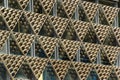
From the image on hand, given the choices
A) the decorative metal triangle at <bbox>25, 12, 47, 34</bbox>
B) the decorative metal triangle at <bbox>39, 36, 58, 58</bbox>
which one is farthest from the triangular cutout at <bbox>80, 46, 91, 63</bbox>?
the decorative metal triangle at <bbox>25, 12, 47, 34</bbox>

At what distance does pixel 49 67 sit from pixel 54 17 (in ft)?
7.81

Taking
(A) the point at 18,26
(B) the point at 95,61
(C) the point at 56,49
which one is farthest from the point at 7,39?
(B) the point at 95,61

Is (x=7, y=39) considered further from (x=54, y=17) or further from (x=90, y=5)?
(x=90, y=5)

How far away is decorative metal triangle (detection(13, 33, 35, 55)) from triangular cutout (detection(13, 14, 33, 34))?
24 centimetres

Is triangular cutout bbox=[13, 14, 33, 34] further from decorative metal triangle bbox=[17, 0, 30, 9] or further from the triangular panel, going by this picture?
the triangular panel

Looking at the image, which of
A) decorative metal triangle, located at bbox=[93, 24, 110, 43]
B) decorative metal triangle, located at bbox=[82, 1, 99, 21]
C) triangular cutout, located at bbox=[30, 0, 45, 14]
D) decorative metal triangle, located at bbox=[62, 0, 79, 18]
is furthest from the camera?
decorative metal triangle, located at bbox=[93, 24, 110, 43]

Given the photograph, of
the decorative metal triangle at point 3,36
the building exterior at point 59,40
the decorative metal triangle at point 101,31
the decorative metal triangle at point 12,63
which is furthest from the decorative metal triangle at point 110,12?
the decorative metal triangle at point 3,36

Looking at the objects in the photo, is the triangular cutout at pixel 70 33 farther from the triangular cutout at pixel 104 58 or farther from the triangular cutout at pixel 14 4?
the triangular cutout at pixel 14 4

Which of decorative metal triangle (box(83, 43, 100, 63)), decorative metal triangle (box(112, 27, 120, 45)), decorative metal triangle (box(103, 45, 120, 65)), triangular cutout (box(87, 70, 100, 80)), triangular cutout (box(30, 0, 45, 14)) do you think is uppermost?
triangular cutout (box(30, 0, 45, 14))

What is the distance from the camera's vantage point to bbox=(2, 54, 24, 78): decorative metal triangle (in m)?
28.5

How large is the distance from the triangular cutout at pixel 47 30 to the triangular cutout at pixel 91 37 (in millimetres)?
2237

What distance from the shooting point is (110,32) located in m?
33.8

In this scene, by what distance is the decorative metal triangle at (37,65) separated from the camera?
97.1 feet

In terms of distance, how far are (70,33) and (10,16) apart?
385 centimetres
